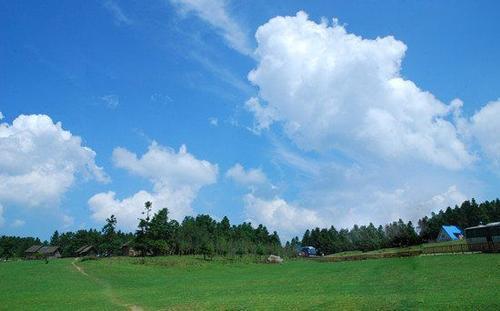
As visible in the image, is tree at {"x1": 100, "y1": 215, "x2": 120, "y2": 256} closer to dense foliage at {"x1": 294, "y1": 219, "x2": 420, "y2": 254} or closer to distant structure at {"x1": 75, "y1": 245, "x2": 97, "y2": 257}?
distant structure at {"x1": 75, "y1": 245, "x2": 97, "y2": 257}

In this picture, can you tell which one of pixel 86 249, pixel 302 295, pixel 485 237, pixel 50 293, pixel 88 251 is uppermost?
pixel 86 249

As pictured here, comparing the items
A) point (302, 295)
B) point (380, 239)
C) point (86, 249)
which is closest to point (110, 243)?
point (86, 249)

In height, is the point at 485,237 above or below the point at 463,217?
below

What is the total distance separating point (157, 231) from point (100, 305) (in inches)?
3168

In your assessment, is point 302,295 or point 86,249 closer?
point 302,295

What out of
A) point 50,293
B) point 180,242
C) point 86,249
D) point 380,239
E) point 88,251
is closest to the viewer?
point 50,293

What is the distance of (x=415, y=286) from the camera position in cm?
3619

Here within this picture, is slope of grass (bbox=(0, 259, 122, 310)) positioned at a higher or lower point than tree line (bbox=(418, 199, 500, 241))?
lower

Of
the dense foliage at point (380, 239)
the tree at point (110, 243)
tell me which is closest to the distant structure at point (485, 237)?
the dense foliage at point (380, 239)

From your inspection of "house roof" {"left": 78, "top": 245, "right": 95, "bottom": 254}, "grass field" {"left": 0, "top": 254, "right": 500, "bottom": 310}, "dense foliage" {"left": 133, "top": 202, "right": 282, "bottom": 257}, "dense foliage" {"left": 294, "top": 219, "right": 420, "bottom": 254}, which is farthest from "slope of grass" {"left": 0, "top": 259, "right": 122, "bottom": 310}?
"house roof" {"left": 78, "top": 245, "right": 95, "bottom": 254}

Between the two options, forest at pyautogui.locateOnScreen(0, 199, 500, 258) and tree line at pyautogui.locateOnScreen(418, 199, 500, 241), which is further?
tree line at pyautogui.locateOnScreen(418, 199, 500, 241)

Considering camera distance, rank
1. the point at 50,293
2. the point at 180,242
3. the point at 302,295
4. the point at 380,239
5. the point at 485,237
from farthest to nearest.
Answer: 1. the point at 380,239
2. the point at 180,242
3. the point at 485,237
4. the point at 50,293
5. the point at 302,295

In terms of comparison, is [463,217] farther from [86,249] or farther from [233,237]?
[86,249]

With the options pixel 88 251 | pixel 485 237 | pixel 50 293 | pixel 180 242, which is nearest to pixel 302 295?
pixel 50 293
